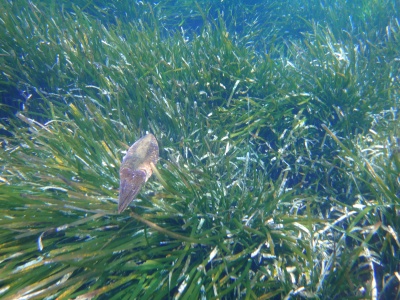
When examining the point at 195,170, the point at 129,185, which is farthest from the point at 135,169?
the point at 195,170

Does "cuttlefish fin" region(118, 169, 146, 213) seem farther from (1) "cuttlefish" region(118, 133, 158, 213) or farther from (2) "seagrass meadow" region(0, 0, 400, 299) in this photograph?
(2) "seagrass meadow" region(0, 0, 400, 299)

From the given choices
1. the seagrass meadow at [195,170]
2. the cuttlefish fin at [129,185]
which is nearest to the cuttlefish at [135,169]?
the cuttlefish fin at [129,185]

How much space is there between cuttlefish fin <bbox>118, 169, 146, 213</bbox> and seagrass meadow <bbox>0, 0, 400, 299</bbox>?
13 centimetres

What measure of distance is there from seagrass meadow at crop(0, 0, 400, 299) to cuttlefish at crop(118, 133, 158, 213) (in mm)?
152

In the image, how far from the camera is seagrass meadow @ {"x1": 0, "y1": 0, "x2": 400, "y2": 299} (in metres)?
1.89

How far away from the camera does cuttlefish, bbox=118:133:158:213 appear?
1.86 m

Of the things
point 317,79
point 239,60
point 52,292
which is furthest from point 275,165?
point 52,292

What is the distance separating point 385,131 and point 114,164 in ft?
9.48

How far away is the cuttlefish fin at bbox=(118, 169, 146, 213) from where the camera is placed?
1.84 meters

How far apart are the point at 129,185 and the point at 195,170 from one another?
0.62 meters

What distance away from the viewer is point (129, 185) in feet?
6.21

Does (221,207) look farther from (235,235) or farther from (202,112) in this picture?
(202,112)

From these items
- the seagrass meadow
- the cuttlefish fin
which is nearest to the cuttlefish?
the cuttlefish fin

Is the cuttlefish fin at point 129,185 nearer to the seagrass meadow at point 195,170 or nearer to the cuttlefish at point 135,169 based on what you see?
the cuttlefish at point 135,169
